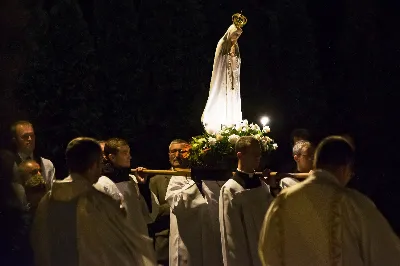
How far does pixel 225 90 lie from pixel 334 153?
476 centimetres

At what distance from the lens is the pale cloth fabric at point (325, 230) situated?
5.19m

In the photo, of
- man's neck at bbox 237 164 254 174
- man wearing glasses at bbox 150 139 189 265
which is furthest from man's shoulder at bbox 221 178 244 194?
man wearing glasses at bbox 150 139 189 265

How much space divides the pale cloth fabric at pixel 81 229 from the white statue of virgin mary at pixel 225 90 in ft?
13.1

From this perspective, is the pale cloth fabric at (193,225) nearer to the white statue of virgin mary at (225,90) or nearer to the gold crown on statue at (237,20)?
the white statue of virgin mary at (225,90)

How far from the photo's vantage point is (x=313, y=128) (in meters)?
14.7

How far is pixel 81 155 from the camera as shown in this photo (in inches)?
235

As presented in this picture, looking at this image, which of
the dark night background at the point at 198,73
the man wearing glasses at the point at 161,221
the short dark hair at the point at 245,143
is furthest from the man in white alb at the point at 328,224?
the dark night background at the point at 198,73

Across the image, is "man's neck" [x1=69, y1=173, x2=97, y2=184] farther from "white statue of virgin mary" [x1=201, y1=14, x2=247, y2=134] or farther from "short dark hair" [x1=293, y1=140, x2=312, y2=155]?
"white statue of virgin mary" [x1=201, y1=14, x2=247, y2=134]

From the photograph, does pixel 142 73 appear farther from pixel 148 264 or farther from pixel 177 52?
pixel 148 264

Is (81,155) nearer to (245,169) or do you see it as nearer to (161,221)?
(245,169)

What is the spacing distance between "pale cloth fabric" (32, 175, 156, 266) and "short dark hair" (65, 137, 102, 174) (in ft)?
0.24

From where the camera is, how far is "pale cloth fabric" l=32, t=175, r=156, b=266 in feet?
19.6

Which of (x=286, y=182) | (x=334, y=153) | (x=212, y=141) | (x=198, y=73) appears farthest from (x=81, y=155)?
(x=198, y=73)

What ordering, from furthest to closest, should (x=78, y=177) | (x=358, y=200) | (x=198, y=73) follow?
(x=198, y=73) → (x=78, y=177) → (x=358, y=200)
